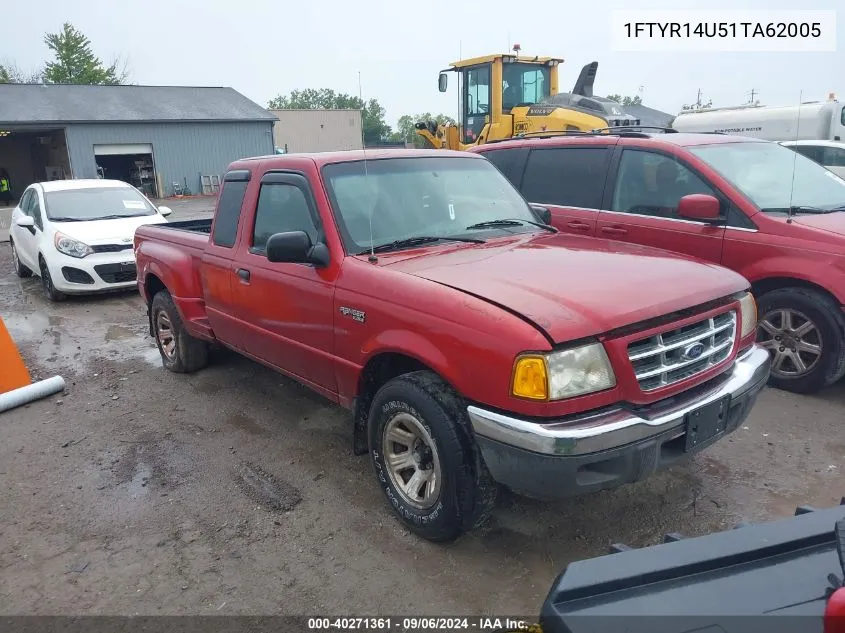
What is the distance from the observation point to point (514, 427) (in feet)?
9.07

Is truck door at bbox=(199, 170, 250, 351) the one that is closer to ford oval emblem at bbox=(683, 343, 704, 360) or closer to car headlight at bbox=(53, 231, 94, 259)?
ford oval emblem at bbox=(683, 343, 704, 360)

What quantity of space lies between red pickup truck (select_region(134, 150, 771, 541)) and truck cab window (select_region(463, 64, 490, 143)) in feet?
31.9

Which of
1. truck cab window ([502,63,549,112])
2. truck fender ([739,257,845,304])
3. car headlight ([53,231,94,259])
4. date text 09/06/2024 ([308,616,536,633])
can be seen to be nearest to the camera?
date text 09/06/2024 ([308,616,536,633])

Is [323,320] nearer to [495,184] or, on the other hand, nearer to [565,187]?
[495,184]

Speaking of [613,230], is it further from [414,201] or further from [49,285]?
[49,285]

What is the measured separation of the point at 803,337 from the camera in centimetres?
498

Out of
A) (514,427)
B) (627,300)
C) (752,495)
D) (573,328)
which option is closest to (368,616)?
(514,427)

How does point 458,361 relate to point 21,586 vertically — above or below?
above

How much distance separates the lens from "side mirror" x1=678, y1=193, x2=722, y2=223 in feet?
16.7

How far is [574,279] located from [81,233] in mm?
8237

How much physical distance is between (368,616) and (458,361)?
117 centimetres

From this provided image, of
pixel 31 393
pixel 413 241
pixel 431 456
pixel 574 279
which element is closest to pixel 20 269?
pixel 31 393

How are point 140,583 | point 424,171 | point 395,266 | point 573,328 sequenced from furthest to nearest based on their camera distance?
point 424,171 → point 395,266 → point 140,583 → point 573,328

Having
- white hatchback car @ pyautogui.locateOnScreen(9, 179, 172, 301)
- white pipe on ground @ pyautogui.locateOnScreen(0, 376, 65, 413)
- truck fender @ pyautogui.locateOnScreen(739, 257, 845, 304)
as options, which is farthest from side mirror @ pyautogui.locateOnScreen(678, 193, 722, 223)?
white hatchback car @ pyautogui.locateOnScreen(9, 179, 172, 301)
